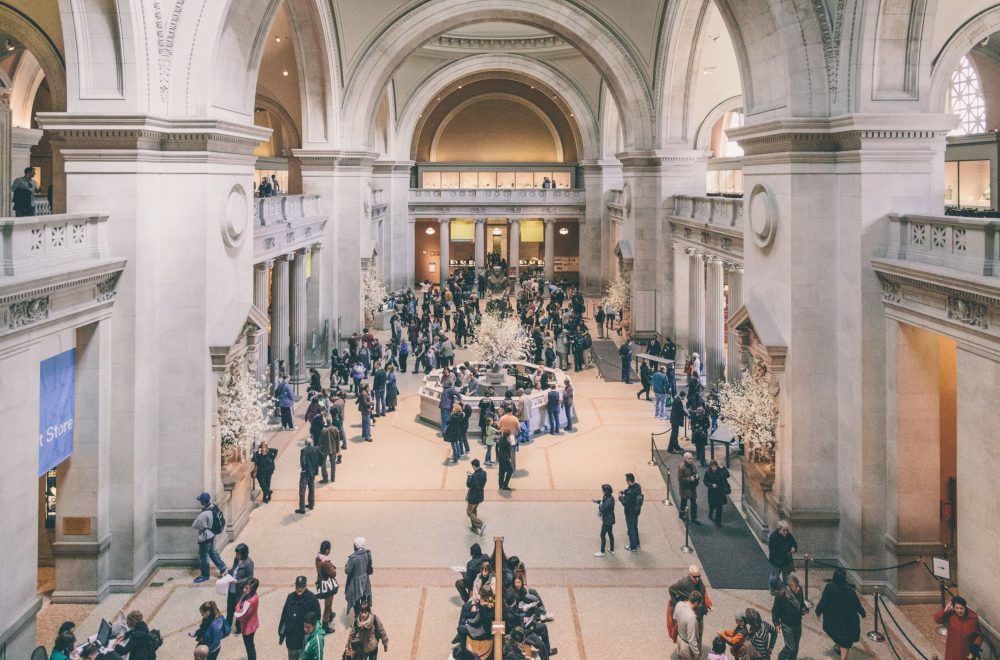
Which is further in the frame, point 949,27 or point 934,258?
point 949,27

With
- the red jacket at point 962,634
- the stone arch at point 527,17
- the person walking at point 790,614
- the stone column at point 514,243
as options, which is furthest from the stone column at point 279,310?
the stone column at point 514,243

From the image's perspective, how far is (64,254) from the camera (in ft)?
28.7

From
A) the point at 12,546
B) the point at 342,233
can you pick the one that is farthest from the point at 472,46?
the point at 12,546

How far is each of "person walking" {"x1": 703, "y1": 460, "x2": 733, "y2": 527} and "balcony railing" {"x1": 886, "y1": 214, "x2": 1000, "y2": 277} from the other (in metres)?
4.02

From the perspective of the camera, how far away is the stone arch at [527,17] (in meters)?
23.0

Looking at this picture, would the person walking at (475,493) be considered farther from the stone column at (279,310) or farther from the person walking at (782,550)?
the stone column at (279,310)

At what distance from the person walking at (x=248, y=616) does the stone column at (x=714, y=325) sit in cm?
1427

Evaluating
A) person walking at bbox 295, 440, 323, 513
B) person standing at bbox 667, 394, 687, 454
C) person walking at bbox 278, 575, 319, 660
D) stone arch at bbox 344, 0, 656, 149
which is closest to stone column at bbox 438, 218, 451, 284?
stone arch at bbox 344, 0, 656, 149

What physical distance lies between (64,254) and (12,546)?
3.22 m

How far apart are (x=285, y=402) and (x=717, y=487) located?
9451mm

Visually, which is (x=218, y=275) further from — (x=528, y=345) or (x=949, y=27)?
(x=949, y=27)

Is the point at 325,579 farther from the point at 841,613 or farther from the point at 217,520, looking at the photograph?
the point at 841,613

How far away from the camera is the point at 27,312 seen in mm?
7867

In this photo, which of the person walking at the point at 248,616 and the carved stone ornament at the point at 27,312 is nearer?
the carved stone ornament at the point at 27,312
